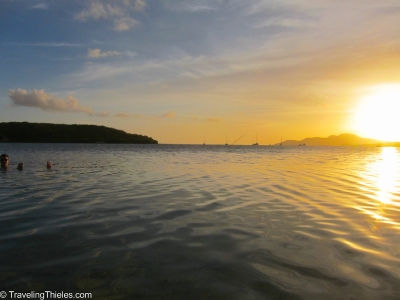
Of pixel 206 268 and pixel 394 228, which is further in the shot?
pixel 394 228

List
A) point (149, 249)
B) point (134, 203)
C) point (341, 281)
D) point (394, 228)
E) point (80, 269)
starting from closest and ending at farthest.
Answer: point (341, 281)
point (80, 269)
point (149, 249)
point (394, 228)
point (134, 203)

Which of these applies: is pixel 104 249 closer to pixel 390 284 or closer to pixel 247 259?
pixel 247 259

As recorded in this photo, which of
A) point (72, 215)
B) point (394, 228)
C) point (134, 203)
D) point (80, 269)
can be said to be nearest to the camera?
point (80, 269)

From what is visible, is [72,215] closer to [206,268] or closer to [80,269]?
[80,269]

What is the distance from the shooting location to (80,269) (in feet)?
19.2

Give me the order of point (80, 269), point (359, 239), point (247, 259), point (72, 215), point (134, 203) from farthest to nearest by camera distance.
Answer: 1. point (134, 203)
2. point (72, 215)
3. point (359, 239)
4. point (247, 259)
5. point (80, 269)

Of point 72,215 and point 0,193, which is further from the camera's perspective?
point 0,193

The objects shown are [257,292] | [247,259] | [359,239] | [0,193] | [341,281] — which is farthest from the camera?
[0,193]

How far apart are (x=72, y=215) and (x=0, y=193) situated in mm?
7113

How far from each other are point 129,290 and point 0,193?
517 inches

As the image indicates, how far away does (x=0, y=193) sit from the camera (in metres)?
14.5

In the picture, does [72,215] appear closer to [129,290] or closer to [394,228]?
[129,290]

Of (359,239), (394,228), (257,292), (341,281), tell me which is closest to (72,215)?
(257,292)

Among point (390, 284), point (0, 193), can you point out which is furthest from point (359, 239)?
point (0, 193)
